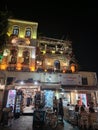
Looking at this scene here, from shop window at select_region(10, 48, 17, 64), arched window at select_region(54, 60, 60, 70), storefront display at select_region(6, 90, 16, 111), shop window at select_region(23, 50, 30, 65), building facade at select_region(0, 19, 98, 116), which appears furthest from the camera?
arched window at select_region(54, 60, 60, 70)

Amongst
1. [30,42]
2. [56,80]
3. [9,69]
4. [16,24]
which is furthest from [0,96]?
→ [16,24]

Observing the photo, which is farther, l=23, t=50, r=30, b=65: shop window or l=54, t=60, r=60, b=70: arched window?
l=54, t=60, r=60, b=70: arched window

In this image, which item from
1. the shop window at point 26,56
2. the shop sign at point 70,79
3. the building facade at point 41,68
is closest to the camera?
the building facade at point 41,68

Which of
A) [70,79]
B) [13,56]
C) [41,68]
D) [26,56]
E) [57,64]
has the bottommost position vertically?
[70,79]

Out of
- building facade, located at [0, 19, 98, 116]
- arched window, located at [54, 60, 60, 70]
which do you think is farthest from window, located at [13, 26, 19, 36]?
arched window, located at [54, 60, 60, 70]

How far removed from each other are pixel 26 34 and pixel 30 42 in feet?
6.99

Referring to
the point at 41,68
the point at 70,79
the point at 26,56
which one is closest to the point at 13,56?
the point at 26,56

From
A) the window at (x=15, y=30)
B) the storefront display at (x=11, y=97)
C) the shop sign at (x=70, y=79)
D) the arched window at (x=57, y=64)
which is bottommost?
the storefront display at (x=11, y=97)

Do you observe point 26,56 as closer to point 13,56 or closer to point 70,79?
point 13,56

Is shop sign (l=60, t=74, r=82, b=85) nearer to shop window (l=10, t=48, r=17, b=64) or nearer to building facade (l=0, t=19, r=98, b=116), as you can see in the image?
building facade (l=0, t=19, r=98, b=116)

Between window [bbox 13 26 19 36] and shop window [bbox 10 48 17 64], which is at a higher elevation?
window [bbox 13 26 19 36]

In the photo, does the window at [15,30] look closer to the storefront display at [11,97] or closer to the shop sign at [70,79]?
the shop sign at [70,79]

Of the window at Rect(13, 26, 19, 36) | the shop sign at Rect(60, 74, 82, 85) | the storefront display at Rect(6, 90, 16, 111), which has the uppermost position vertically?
the window at Rect(13, 26, 19, 36)

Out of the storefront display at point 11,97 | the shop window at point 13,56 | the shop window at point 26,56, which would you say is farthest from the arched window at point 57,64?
the storefront display at point 11,97
